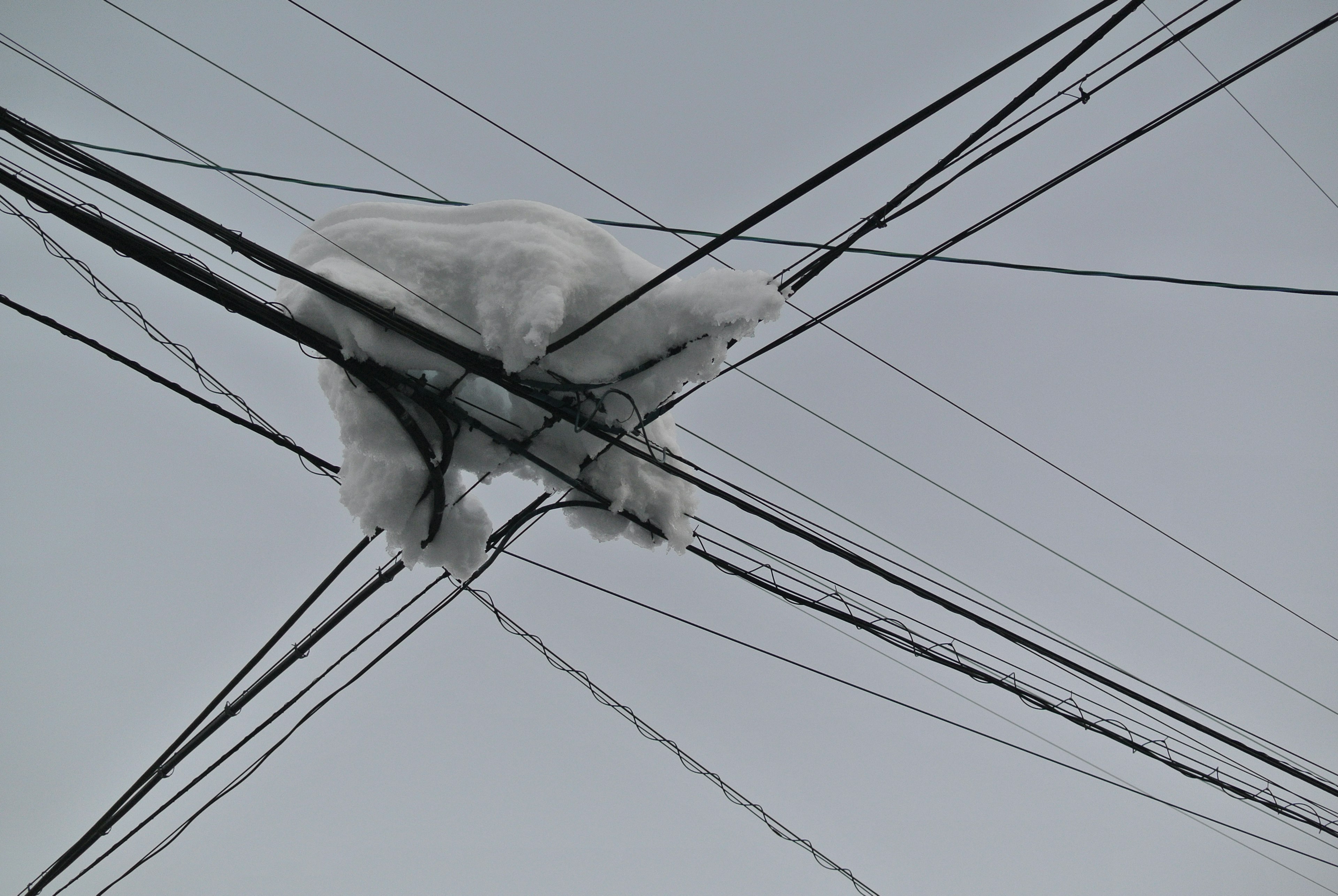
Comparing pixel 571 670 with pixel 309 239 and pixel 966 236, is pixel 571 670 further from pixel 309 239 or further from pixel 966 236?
pixel 966 236

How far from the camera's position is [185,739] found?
14.1ft

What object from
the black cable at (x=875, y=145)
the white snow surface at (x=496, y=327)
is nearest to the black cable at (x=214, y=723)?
the white snow surface at (x=496, y=327)

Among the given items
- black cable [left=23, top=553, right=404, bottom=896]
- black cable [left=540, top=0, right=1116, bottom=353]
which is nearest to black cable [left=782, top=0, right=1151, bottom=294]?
black cable [left=540, top=0, right=1116, bottom=353]

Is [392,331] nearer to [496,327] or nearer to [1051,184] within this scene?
[496,327]

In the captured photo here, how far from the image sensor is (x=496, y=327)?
12.7 ft

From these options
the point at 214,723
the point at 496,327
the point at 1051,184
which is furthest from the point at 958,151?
the point at 214,723

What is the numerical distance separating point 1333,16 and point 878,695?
412cm

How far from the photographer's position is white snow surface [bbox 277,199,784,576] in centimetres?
378

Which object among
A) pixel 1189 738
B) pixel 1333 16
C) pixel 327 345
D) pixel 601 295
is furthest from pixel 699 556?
pixel 1333 16

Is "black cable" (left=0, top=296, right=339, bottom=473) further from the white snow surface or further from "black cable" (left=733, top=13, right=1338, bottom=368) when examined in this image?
"black cable" (left=733, top=13, right=1338, bottom=368)

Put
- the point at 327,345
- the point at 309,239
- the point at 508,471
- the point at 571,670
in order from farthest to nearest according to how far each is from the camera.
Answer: the point at 571,670 < the point at 508,471 < the point at 309,239 < the point at 327,345

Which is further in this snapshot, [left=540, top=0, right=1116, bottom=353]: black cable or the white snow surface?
the white snow surface

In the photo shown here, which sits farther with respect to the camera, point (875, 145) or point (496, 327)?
point (496, 327)

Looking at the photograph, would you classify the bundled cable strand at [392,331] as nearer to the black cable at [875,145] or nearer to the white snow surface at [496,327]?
the white snow surface at [496,327]
